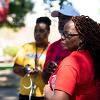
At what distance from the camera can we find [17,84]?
15.3 meters

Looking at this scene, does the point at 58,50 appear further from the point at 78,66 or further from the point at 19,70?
the point at 78,66

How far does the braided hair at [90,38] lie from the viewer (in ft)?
11.0

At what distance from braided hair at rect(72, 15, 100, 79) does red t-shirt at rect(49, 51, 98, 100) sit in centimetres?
6

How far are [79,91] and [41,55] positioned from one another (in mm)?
2199

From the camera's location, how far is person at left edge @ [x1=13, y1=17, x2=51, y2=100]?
5.29 meters

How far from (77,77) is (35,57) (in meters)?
2.27

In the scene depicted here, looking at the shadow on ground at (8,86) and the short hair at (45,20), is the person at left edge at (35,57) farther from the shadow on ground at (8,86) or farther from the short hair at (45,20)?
the shadow on ground at (8,86)

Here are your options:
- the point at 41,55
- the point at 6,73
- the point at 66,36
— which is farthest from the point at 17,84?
the point at 66,36

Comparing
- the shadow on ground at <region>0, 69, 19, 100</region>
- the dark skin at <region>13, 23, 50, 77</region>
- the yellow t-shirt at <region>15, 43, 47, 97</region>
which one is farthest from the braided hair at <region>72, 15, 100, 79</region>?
the shadow on ground at <region>0, 69, 19, 100</region>

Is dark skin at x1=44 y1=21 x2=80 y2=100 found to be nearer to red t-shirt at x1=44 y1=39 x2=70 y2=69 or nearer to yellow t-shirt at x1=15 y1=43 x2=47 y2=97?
red t-shirt at x1=44 y1=39 x2=70 y2=69

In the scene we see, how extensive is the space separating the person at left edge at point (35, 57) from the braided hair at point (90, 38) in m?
1.96

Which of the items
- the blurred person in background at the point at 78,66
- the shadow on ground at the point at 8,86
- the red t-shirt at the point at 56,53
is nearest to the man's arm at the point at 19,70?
the red t-shirt at the point at 56,53

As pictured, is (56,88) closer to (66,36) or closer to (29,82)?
(66,36)

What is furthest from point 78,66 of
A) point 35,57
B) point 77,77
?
point 35,57
